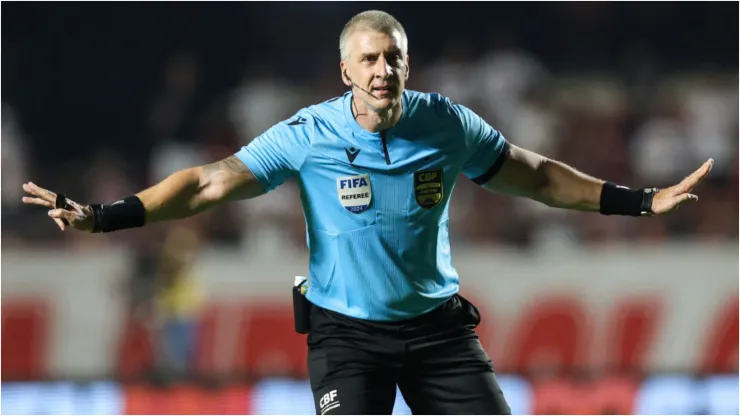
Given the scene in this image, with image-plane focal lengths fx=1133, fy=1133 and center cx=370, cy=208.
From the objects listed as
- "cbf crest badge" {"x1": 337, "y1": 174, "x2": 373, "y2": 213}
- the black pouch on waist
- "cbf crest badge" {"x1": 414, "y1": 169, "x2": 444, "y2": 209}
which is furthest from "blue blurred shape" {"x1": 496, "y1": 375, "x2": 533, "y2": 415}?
"cbf crest badge" {"x1": 337, "y1": 174, "x2": 373, "y2": 213}

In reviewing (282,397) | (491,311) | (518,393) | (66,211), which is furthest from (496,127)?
(66,211)

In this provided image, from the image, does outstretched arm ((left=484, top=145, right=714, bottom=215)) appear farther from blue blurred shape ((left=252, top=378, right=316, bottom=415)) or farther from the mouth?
blue blurred shape ((left=252, top=378, right=316, bottom=415))

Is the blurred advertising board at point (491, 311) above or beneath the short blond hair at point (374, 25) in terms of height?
beneath

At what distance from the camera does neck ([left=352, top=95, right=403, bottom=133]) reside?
449 centimetres

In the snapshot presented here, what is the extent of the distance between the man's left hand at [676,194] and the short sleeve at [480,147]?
26.7 inches

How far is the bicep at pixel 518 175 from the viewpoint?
187 inches

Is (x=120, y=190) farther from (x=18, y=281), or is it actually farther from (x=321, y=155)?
(x=321, y=155)

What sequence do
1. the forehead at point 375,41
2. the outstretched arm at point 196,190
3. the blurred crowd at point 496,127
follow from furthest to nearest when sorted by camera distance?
the blurred crowd at point 496,127 < the outstretched arm at point 196,190 < the forehead at point 375,41

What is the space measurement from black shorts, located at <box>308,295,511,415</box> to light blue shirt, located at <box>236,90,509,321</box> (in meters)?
0.06

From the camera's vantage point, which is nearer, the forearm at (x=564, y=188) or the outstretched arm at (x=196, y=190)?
the outstretched arm at (x=196, y=190)

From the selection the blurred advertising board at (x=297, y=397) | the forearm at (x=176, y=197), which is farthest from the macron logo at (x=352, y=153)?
the blurred advertising board at (x=297, y=397)

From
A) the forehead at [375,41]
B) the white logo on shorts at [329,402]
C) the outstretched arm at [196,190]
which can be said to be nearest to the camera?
the white logo on shorts at [329,402]

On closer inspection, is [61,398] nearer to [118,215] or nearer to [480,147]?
[118,215]

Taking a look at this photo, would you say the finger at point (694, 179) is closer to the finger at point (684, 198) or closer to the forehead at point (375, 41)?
the finger at point (684, 198)
